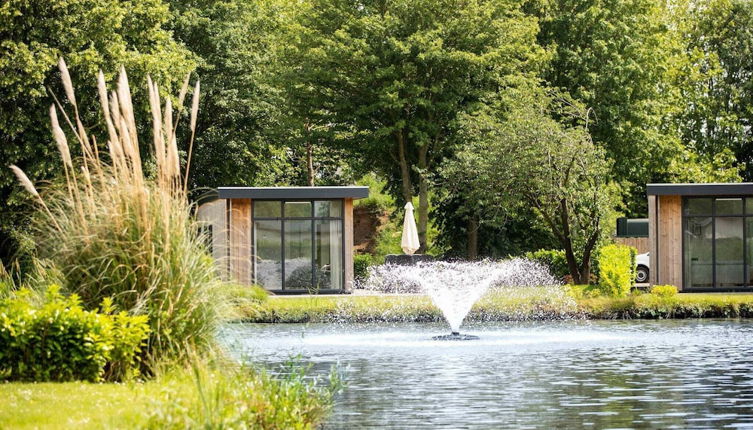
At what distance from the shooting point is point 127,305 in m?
11.3

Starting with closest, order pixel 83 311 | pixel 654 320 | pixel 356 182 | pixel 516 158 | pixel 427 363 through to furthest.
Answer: pixel 83 311 → pixel 427 363 → pixel 654 320 → pixel 516 158 → pixel 356 182

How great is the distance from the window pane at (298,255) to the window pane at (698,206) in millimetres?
9494

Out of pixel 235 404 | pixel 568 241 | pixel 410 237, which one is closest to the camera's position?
pixel 235 404

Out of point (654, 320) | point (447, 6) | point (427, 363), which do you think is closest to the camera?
point (427, 363)

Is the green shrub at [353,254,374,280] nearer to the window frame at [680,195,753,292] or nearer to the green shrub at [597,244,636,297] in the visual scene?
the window frame at [680,195,753,292]

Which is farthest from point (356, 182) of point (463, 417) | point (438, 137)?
point (463, 417)

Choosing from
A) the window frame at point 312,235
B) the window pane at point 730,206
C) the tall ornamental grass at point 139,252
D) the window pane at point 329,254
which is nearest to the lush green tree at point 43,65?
the window frame at point 312,235

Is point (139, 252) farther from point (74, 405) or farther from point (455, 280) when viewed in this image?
point (455, 280)

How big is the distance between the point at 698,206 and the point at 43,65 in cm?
1629

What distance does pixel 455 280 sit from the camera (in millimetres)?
31438

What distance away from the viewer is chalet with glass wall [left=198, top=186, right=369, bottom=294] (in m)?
31.5

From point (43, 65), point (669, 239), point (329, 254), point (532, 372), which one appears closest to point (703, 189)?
point (669, 239)

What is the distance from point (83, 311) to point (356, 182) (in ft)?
134

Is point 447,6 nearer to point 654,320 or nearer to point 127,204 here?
point 654,320
